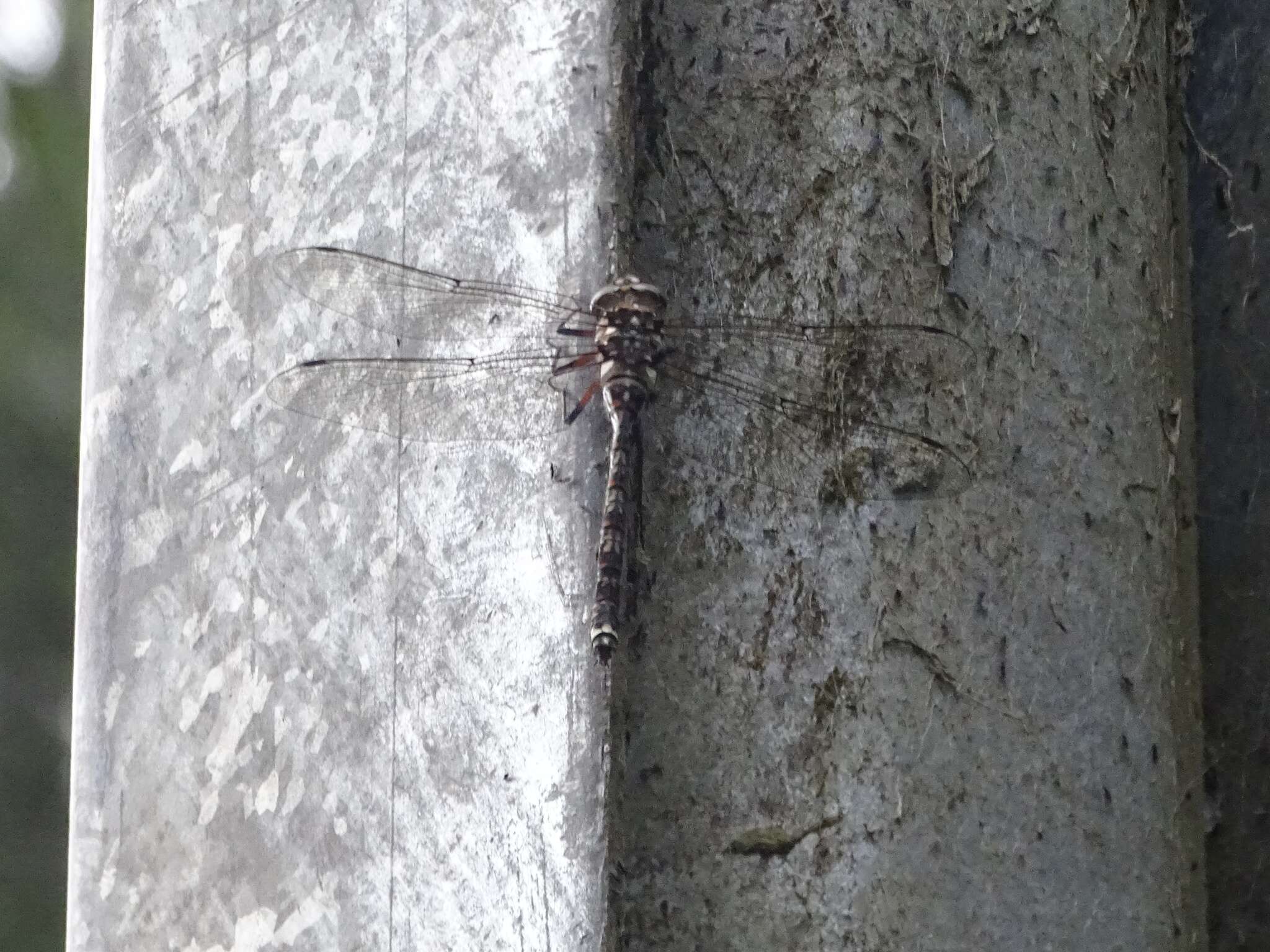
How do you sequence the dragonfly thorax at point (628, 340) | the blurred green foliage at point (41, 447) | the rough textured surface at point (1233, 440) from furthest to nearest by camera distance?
the blurred green foliage at point (41, 447) → the rough textured surface at point (1233, 440) → the dragonfly thorax at point (628, 340)

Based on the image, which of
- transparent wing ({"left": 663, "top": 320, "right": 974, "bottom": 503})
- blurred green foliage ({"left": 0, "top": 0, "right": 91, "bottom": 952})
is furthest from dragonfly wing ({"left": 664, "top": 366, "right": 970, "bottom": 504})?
blurred green foliage ({"left": 0, "top": 0, "right": 91, "bottom": 952})

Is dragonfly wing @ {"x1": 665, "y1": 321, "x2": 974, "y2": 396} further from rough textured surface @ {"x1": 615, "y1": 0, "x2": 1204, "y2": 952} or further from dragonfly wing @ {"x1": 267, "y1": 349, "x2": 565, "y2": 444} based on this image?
dragonfly wing @ {"x1": 267, "y1": 349, "x2": 565, "y2": 444}

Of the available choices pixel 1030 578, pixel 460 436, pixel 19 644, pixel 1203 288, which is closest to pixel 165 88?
pixel 460 436

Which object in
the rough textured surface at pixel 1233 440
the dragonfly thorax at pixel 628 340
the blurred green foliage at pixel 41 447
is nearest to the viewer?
the dragonfly thorax at pixel 628 340

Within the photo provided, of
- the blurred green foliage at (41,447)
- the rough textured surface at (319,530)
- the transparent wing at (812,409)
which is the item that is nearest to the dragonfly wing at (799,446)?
the transparent wing at (812,409)

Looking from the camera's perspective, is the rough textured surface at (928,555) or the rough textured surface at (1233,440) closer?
the rough textured surface at (928,555)

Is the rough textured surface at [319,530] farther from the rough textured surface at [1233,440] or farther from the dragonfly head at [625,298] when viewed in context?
the rough textured surface at [1233,440]

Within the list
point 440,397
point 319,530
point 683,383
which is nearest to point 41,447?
point 319,530

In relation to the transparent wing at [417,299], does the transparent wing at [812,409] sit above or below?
below
